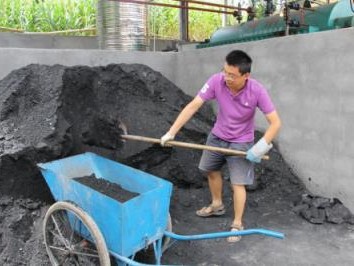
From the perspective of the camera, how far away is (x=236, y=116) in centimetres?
350

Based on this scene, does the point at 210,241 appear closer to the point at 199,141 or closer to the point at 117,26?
the point at 199,141

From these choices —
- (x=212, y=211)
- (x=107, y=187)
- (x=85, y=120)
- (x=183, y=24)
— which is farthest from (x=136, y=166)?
(x=183, y=24)

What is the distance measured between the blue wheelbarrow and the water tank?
351 centimetres

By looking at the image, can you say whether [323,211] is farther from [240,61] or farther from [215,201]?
[240,61]

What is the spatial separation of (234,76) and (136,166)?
5.43 feet

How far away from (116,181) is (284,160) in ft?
7.28

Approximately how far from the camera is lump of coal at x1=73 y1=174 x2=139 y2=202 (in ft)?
9.99

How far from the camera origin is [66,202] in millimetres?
2666

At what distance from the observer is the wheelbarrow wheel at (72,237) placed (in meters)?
2.49

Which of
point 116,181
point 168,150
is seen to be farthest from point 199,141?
point 116,181

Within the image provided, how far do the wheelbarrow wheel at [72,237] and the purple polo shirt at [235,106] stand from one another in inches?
59.1

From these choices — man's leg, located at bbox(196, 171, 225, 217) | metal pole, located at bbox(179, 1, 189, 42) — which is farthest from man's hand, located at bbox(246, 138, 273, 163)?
metal pole, located at bbox(179, 1, 189, 42)

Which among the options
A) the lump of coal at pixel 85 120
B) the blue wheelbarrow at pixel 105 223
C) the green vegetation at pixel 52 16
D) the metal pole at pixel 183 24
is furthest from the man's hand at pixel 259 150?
the green vegetation at pixel 52 16

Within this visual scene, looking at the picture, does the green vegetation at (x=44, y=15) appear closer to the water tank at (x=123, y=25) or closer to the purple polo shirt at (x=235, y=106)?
the water tank at (x=123, y=25)
